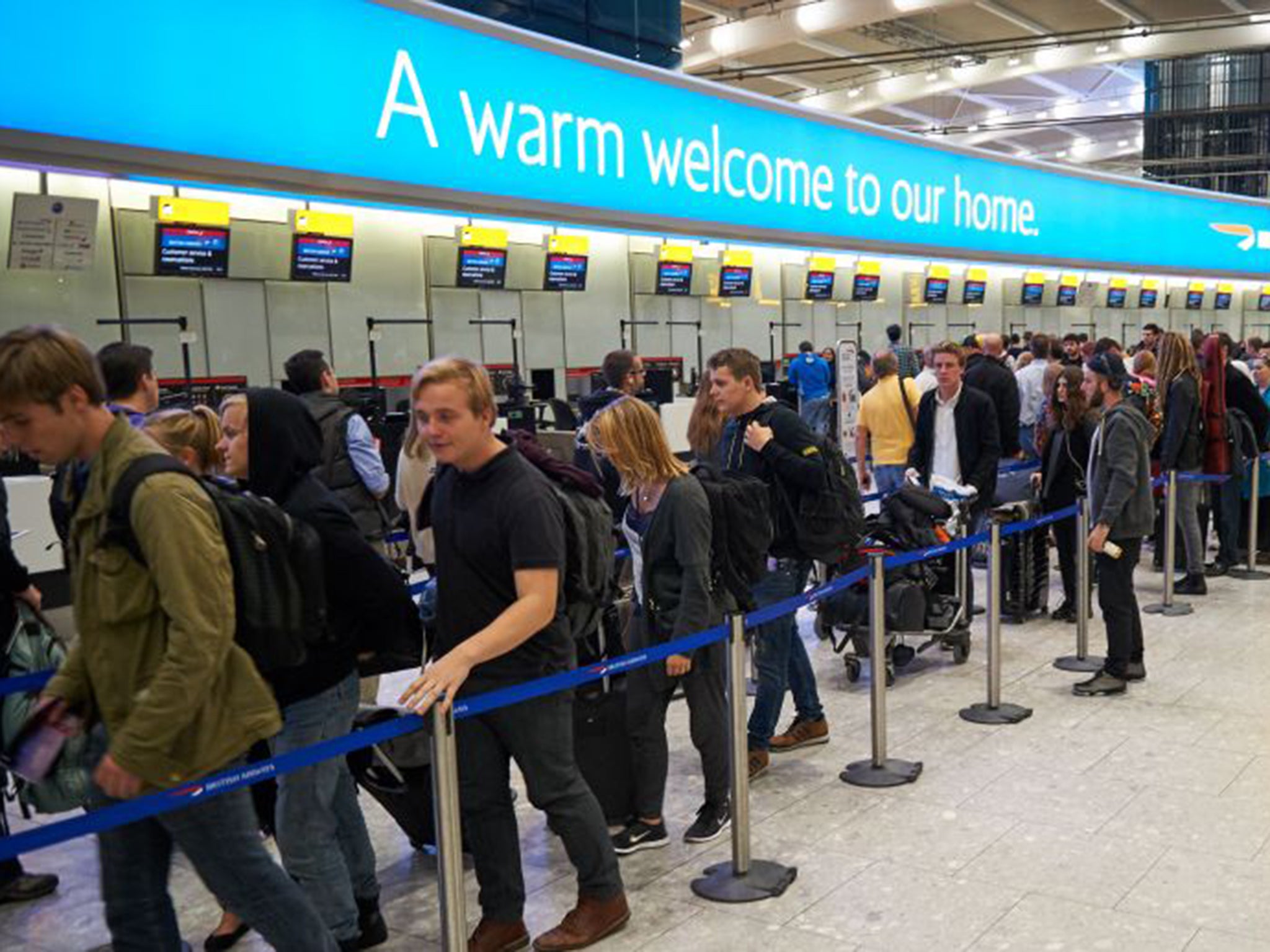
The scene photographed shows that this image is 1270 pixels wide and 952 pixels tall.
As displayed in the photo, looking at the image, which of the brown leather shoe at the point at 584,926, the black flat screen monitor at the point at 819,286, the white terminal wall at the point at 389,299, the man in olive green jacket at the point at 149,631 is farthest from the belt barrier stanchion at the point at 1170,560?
the black flat screen monitor at the point at 819,286

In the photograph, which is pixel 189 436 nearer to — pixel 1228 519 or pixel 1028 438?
pixel 1228 519

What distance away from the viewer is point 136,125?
4.84 metres

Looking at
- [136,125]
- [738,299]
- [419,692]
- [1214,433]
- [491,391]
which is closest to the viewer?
[419,692]

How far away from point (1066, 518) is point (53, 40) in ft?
20.0

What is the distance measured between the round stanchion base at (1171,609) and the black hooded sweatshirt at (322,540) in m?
6.12

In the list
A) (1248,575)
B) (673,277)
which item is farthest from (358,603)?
(673,277)

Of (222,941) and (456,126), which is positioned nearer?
(222,941)

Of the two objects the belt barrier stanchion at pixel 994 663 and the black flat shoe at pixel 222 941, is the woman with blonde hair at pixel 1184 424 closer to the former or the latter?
the belt barrier stanchion at pixel 994 663

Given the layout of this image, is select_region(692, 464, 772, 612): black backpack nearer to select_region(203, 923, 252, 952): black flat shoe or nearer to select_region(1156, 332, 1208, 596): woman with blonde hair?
select_region(203, 923, 252, 952): black flat shoe

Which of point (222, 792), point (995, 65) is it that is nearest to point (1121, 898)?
point (222, 792)

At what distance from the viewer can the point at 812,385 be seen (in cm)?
1409

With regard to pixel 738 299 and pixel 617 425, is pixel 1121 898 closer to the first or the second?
pixel 617 425

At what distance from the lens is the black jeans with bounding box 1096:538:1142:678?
18.8ft

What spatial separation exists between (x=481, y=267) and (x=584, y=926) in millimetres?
10460
